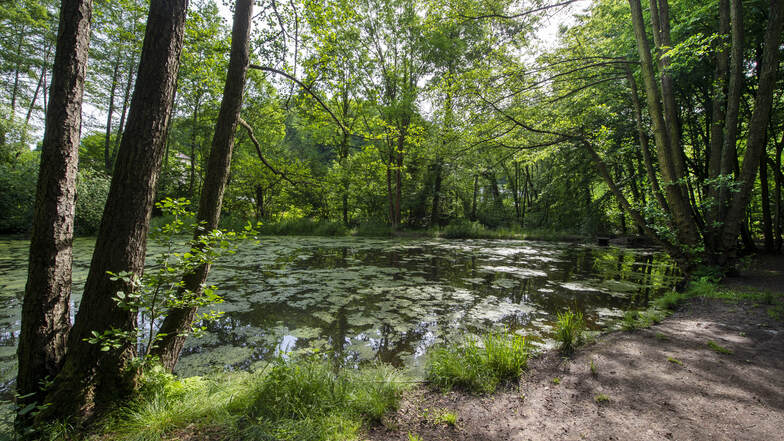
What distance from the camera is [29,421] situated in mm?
1785

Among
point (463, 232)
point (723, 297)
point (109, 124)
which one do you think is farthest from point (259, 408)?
point (109, 124)

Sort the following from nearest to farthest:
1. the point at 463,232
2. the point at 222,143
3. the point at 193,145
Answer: the point at 222,143 → the point at 193,145 → the point at 463,232

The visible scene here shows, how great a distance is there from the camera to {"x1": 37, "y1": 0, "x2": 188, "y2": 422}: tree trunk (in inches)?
75.8

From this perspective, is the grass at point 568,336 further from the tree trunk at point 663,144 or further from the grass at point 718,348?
the tree trunk at point 663,144

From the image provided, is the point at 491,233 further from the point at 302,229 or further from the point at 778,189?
the point at 302,229

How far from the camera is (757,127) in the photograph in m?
5.20

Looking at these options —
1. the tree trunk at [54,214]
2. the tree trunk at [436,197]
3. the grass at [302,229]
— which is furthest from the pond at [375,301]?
the tree trunk at [436,197]

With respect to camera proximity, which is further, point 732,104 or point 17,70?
point 17,70

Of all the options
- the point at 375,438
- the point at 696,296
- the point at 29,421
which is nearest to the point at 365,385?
the point at 375,438

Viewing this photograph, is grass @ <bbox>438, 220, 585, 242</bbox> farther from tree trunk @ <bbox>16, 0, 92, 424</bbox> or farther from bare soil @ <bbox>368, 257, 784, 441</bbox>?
tree trunk @ <bbox>16, 0, 92, 424</bbox>

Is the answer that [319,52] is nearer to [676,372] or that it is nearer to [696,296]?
[676,372]

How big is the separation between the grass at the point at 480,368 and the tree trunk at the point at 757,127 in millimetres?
5006

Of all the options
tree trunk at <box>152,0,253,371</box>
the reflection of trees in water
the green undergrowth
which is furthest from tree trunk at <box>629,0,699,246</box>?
tree trunk at <box>152,0,253,371</box>

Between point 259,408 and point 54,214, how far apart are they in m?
1.75
